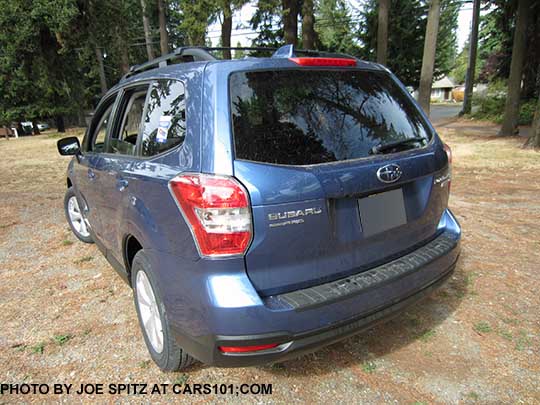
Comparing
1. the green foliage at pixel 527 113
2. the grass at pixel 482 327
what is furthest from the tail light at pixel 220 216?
the green foliage at pixel 527 113

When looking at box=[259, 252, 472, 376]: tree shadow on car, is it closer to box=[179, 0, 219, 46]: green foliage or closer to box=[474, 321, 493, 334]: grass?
box=[474, 321, 493, 334]: grass

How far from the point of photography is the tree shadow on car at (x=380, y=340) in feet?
7.40

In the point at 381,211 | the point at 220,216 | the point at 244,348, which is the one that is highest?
the point at 220,216

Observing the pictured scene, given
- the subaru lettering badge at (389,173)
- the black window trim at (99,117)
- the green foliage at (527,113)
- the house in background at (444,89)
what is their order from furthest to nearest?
the house in background at (444,89), the green foliage at (527,113), the black window trim at (99,117), the subaru lettering badge at (389,173)

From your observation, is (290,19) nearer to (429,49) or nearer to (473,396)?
(429,49)

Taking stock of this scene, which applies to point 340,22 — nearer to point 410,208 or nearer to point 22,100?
point 22,100

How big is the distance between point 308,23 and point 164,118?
15278 mm

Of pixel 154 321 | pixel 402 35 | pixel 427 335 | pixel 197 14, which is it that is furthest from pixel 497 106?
pixel 154 321

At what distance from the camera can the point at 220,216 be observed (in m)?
1.64

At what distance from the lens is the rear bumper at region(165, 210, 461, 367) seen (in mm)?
1646

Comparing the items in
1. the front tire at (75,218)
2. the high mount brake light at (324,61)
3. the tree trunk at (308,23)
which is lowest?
the front tire at (75,218)

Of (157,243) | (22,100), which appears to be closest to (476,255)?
(157,243)

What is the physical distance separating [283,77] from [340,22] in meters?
30.6

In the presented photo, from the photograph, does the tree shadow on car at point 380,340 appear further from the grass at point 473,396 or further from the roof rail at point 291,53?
the roof rail at point 291,53
